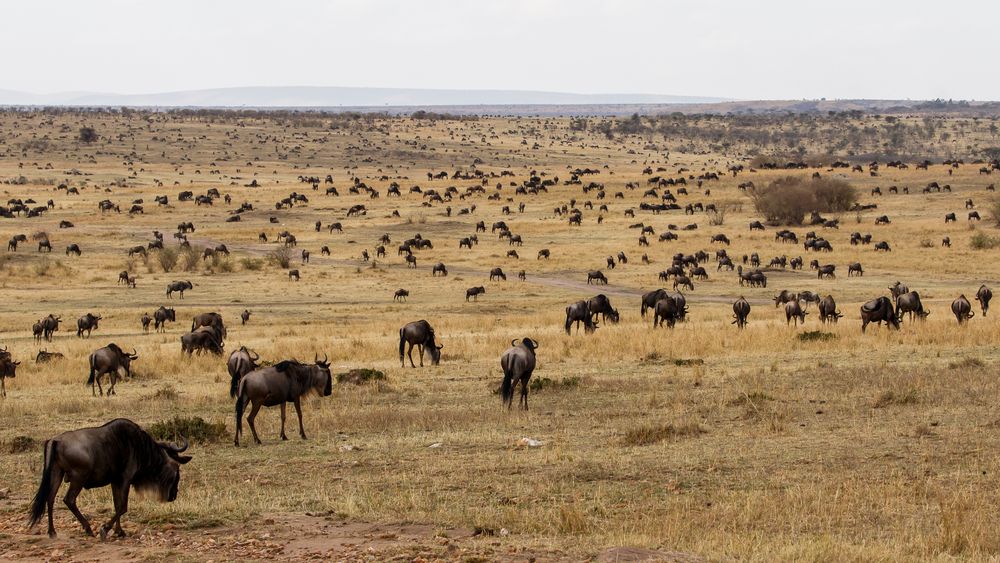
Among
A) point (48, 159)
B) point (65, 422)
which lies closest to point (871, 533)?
point (65, 422)

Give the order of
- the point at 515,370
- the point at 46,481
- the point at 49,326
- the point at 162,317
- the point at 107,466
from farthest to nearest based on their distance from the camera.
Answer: the point at 162,317
the point at 49,326
the point at 515,370
the point at 107,466
the point at 46,481

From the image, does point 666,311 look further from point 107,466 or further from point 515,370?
point 107,466

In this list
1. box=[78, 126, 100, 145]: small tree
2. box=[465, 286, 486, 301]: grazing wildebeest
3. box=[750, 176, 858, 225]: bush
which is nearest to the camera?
box=[465, 286, 486, 301]: grazing wildebeest

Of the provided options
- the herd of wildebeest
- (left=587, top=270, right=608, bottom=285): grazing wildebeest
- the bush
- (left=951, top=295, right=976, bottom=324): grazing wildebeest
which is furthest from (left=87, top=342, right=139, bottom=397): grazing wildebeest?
the bush

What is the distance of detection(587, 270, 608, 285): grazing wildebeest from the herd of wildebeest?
0.05m

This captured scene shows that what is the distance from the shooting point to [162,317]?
34812 millimetres

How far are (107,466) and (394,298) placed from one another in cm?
3463

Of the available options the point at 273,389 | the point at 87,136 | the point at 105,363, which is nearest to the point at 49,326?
the point at 105,363

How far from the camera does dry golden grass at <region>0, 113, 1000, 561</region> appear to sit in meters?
10.7

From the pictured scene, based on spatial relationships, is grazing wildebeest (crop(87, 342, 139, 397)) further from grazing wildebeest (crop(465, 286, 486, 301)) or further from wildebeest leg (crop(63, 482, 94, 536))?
grazing wildebeest (crop(465, 286, 486, 301))

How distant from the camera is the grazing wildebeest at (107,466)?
10078 millimetres

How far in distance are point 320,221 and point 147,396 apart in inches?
2186

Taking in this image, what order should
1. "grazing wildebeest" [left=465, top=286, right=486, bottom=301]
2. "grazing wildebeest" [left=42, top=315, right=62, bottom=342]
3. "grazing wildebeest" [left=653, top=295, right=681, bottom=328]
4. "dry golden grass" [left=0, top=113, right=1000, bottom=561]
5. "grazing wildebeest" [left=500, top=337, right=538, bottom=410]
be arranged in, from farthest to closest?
1. "grazing wildebeest" [left=465, top=286, right=486, bottom=301]
2. "grazing wildebeest" [left=42, top=315, right=62, bottom=342]
3. "grazing wildebeest" [left=653, top=295, right=681, bottom=328]
4. "grazing wildebeest" [left=500, top=337, right=538, bottom=410]
5. "dry golden grass" [left=0, top=113, right=1000, bottom=561]

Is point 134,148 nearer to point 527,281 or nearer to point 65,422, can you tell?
point 527,281
